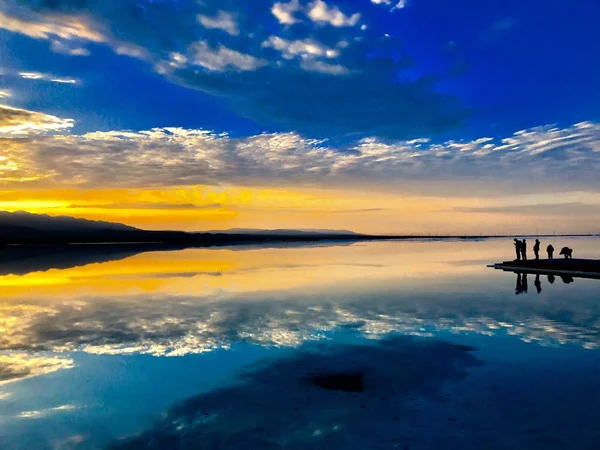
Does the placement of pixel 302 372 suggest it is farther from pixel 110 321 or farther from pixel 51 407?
pixel 110 321

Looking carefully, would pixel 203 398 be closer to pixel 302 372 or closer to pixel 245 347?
pixel 302 372

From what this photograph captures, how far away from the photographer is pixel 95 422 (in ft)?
32.6

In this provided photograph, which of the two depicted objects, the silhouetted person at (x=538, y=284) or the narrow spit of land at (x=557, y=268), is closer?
the silhouetted person at (x=538, y=284)

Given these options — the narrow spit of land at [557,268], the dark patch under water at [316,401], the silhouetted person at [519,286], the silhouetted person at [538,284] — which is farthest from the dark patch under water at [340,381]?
the narrow spit of land at [557,268]

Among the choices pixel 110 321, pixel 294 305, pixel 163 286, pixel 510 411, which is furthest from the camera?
pixel 163 286

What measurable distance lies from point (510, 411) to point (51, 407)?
411 inches

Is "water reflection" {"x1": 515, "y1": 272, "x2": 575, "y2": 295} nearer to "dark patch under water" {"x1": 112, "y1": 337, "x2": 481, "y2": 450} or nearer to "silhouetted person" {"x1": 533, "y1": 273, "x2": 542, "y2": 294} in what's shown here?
"silhouetted person" {"x1": 533, "y1": 273, "x2": 542, "y2": 294}

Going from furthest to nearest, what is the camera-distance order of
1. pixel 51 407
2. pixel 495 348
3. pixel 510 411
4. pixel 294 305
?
1. pixel 294 305
2. pixel 495 348
3. pixel 51 407
4. pixel 510 411

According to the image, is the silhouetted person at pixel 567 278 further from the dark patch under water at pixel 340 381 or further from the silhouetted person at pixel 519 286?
the dark patch under water at pixel 340 381

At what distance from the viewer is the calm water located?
9141 millimetres

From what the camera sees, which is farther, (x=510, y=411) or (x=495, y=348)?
(x=495, y=348)

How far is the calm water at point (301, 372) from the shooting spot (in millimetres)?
9141

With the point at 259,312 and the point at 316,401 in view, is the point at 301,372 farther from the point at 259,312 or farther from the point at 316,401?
the point at 259,312

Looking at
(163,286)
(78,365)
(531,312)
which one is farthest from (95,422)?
(163,286)
